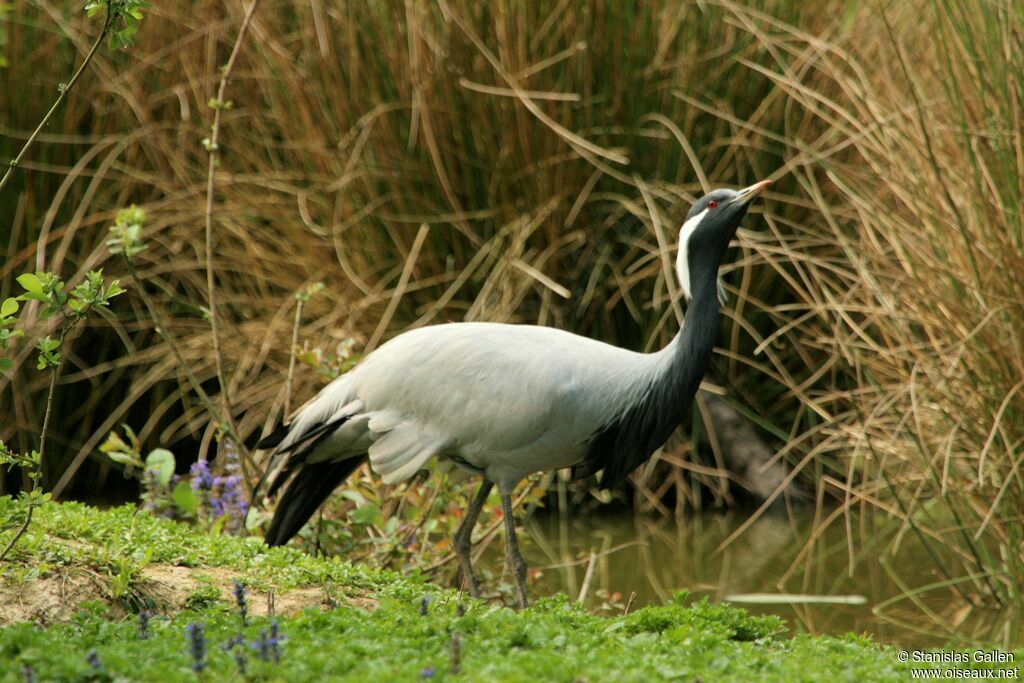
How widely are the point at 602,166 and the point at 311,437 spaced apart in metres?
2.65

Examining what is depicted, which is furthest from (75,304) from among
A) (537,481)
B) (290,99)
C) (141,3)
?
(290,99)

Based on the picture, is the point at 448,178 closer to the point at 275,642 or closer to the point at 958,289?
the point at 958,289

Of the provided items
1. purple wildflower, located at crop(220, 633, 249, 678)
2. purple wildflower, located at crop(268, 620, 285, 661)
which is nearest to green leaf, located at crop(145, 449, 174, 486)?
purple wildflower, located at crop(220, 633, 249, 678)

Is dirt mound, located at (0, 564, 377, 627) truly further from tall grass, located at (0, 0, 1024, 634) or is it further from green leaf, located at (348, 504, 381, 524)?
tall grass, located at (0, 0, 1024, 634)

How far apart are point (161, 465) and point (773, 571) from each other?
3.00 m

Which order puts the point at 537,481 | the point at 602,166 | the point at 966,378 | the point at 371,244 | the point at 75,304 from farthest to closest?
the point at 371,244 < the point at 602,166 < the point at 537,481 < the point at 966,378 < the point at 75,304

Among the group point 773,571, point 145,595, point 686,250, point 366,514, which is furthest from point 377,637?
point 773,571

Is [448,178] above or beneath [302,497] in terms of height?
above

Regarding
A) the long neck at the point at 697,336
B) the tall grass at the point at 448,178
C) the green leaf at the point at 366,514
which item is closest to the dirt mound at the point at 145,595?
the green leaf at the point at 366,514

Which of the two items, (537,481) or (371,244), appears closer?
(537,481)

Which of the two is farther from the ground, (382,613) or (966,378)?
(966,378)

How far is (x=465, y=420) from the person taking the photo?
4.78 metres

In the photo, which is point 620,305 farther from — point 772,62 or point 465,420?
point 465,420

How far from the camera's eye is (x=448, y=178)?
717cm
